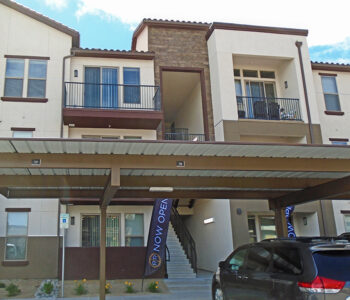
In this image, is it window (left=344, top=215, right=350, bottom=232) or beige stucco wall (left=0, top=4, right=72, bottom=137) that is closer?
beige stucco wall (left=0, top=4, right=72, bottom=137)

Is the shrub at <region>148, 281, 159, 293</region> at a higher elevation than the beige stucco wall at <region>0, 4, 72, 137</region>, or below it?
below

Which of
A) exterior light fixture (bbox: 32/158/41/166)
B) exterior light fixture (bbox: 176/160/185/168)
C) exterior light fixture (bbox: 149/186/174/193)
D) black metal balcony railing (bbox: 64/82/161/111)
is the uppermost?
black metal balcony railing (bbox: 64/82/161/111)

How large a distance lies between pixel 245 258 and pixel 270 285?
4.63 ft

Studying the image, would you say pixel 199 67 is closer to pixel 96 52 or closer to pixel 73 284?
pixel 96 52

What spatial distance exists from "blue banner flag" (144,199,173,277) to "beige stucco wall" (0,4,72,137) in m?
5.11

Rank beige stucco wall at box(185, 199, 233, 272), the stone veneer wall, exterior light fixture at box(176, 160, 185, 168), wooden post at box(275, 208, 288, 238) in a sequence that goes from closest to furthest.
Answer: exterior light fixture at box(176, 160, 185, 168)
wooden post at box(275, 208, 288, 238)
beige stucco wall at box(185, 199, 233, 272)
the stone veneer wall

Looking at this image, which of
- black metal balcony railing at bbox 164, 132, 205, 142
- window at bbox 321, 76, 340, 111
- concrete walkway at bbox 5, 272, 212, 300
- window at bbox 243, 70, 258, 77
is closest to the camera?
concrete walkway at bbox 5, 272, 212, 300

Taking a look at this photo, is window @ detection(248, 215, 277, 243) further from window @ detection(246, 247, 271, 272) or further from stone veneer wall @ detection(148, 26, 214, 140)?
window @ detection(246, 247, 271, 272)

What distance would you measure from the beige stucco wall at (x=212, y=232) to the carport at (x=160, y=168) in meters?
4.66

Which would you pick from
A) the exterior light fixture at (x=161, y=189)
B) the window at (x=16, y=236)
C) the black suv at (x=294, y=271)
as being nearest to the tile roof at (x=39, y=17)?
the window at (x=16, y=236)

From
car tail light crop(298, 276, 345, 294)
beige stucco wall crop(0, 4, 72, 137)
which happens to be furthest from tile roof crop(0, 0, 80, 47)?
car tail light crop(298, 276, 345, 294)

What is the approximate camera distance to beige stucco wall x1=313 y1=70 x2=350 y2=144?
18.4 meters

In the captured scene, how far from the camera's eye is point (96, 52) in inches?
689

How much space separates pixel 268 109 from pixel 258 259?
1160 cm
